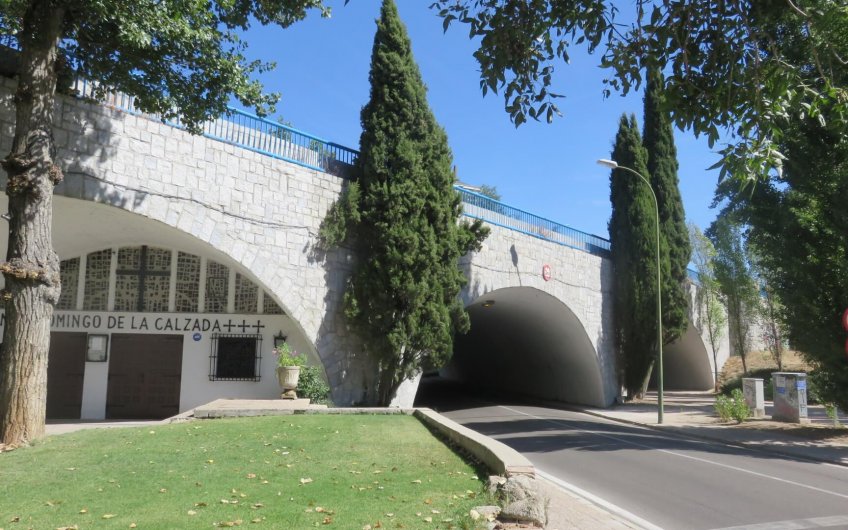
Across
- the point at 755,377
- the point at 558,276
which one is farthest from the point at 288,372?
the point at 755,377

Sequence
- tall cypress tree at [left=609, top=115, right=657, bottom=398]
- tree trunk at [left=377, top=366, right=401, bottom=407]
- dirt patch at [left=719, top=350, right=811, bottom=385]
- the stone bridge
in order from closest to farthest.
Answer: the stone bridge
tree trunk at [left=377, top=366, right=401, bottom=407]
tall cypress tree at [left=609, top=115, right=657, bottom=398]
dirt patch at [left=719, top=350, right=811, bottom=385]

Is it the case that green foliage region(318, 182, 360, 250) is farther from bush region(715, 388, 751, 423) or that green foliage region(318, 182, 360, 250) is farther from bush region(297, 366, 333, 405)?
bush region(715, 388, 751, 423)

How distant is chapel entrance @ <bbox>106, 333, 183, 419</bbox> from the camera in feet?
48.8

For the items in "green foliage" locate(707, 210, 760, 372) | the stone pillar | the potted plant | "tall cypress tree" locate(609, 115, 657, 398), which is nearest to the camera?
the potted plant

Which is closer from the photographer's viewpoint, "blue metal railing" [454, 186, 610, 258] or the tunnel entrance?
"blue metal railing" [454, 186, 610, 258]

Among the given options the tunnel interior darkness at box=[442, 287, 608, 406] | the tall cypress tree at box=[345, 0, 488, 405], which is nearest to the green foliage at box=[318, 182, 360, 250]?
the tall cypress tree at box=[345, 0, 488, 405]

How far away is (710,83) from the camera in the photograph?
16.1 ft

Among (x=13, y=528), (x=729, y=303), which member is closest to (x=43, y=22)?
(x=13, y=528)

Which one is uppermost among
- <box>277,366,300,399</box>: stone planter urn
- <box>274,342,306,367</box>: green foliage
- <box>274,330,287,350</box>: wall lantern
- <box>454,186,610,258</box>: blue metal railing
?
<box>454,186,610,258</box>: blue metal railing

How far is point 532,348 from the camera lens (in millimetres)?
28719

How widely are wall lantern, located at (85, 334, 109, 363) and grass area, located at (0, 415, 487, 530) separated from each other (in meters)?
5.47

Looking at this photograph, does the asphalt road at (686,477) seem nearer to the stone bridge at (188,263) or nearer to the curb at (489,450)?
the curb at (489,450)

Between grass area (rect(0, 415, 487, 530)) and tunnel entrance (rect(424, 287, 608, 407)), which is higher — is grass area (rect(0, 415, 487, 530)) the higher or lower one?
the lower one

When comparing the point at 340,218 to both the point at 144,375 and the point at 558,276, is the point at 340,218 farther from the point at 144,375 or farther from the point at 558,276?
the point at 558,276
